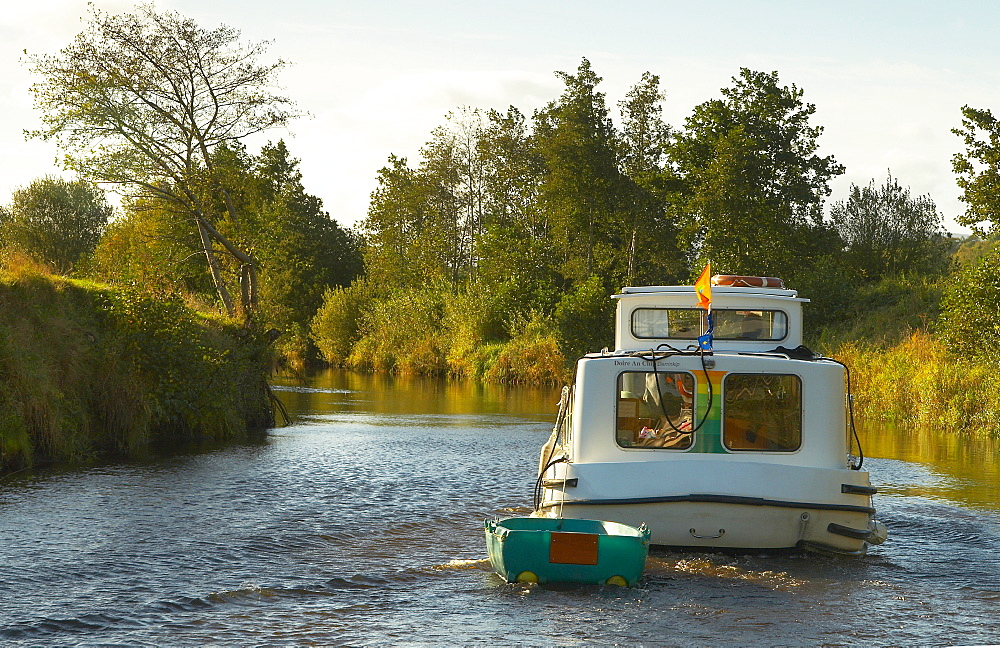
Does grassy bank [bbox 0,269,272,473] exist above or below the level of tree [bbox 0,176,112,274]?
below

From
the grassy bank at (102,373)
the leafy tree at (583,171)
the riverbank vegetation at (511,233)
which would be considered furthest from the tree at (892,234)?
the grassy bank at (102,373)

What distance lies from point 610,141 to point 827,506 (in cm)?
4161

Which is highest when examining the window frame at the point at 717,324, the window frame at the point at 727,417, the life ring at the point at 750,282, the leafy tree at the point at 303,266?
the leafy tree at the point at 303,266

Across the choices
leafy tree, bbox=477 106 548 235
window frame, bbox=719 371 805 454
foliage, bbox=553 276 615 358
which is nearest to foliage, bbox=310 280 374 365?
leafy tree, bbox=477 106 548 235

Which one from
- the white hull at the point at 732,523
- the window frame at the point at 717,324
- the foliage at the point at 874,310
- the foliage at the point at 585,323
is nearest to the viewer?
the white hull at the point at 732,523

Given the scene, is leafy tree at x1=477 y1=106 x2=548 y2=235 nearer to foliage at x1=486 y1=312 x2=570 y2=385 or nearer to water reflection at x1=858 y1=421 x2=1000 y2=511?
foliage at x1=486 y1=312 x2=570 y2=385

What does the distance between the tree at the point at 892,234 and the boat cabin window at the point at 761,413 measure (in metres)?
35.6

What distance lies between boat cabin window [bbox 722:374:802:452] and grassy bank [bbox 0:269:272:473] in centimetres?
1103

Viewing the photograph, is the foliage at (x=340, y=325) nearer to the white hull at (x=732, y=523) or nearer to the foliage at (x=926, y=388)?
the foliage at (x=926, y=388)

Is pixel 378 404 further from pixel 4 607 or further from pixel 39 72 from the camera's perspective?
pixel 4 607

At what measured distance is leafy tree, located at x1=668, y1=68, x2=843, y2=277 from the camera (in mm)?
38250

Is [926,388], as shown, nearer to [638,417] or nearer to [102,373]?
[638,417]

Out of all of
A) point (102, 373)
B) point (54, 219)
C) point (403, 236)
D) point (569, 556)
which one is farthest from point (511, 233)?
point (569, 556)

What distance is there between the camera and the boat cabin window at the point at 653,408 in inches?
445
